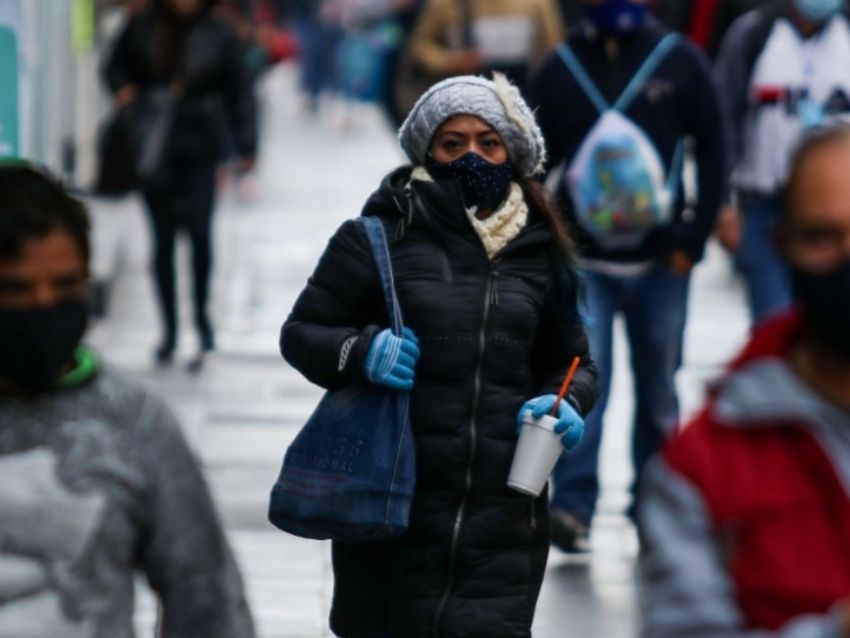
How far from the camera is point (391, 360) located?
4863 millimetres

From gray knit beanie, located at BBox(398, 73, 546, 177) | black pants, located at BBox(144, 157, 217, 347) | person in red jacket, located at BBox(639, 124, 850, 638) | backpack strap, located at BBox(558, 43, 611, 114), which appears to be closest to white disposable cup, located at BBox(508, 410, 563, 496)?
gray knit beanie, located at BBox(398, 73, 546, 177)

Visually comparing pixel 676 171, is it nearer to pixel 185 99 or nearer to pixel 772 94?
pixel 772 94

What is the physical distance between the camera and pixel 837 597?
2750 millimetres

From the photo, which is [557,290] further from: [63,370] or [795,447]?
[795,447]

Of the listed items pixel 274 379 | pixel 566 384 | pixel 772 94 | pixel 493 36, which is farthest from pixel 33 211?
pixel 493 36

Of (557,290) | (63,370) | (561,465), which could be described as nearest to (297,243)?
(561,465)

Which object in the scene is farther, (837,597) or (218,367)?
(218,367)

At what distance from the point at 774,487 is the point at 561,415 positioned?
7.32 ft

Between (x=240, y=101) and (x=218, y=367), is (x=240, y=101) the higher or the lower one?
the higher one

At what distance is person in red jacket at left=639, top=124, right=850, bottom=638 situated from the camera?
2752 mm

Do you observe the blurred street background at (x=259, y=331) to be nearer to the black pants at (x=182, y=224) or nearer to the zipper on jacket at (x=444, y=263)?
the black pants at (x=182, y=224)

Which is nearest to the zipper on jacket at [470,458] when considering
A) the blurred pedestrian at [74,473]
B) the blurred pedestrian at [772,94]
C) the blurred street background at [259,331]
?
the blurred street background at [259,331]

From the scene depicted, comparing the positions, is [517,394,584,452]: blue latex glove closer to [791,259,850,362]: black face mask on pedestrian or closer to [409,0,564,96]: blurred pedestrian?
[791,259,850,362]: black face mask on pedestrian

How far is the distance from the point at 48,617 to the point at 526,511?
2.00 metres
